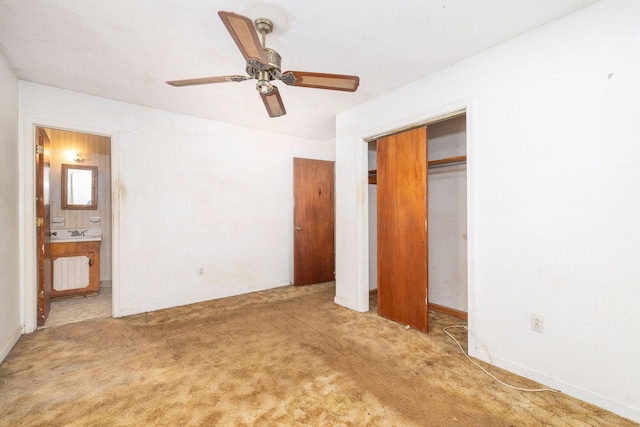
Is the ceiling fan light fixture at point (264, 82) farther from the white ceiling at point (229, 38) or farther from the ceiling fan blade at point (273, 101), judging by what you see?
the white ceiling at point (229, 38)

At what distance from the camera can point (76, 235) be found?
405 cm

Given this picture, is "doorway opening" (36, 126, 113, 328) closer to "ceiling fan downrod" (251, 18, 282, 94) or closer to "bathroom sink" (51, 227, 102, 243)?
"bathroom sink" (51, 227, 102, 243)

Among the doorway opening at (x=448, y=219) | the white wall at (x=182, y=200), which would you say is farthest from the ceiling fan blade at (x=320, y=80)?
the white wall at (x=182, y=200)

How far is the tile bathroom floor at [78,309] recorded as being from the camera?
3.14m

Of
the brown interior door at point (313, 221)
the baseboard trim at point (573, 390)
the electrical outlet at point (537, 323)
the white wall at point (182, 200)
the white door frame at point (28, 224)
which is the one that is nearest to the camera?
the baseboard trim at point (573, 390)

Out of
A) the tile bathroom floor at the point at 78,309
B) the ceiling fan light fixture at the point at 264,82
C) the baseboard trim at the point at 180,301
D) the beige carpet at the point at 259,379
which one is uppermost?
the ceiling fan light fixture at the point at 264,82

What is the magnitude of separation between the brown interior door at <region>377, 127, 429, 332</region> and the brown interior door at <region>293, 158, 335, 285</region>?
163 centimetres

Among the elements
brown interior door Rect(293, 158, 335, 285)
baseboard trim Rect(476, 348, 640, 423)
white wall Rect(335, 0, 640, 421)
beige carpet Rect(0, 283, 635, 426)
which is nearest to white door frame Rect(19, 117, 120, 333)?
beige carpet Rect(0, 283, 635, 426)

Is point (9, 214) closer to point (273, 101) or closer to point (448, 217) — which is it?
point (273, 101)

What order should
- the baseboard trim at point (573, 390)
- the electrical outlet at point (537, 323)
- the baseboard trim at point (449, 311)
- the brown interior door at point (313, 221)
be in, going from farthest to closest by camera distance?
the brown interior door at point (313, 221) < the baseboard trim at point (449, 311) < the electrical outlet at point (537, 323) < the baseboard trim at point (573, 390)

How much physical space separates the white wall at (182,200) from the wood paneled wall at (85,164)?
1417 millimetres

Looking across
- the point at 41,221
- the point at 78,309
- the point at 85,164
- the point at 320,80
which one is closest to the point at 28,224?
the point at 41,221

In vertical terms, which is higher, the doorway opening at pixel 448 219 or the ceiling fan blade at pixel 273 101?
the ceiling fan blade at pixel 273 101

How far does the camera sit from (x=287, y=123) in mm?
4008
